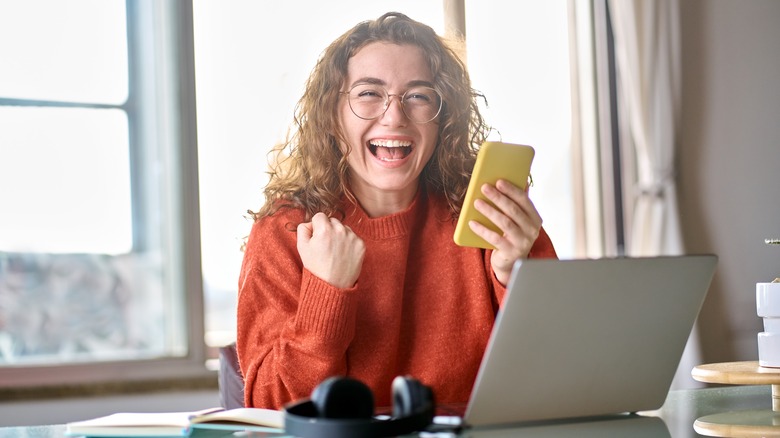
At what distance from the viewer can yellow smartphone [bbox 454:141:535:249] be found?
1340 mm

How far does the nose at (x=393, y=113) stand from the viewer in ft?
5.88

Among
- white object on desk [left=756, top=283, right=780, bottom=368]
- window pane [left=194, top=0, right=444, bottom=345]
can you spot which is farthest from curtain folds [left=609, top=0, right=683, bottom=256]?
white object on desk [left=756, top=283, right=780, bottom=368]

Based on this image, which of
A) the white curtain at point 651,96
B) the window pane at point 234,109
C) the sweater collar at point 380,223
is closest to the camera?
the sweater collar at point 380,223

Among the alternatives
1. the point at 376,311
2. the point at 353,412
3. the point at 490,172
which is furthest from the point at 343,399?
the point at 376,311

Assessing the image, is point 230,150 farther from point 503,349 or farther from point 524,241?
point 503,349

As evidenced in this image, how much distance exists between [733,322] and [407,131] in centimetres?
230

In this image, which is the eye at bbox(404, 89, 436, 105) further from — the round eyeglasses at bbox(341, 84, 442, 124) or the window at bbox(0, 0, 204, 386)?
the window at bbox(0, 0, 204, 386)

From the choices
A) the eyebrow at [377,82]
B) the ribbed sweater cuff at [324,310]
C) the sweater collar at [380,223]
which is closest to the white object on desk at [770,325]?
the ribbed sweater cuff at [324,310]

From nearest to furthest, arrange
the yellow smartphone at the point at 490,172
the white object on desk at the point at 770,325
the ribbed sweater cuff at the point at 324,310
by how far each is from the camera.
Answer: the white object on desk at the point at 770,325
the yellow smartphone at the point at 490,172
the ribbed sweater cuff at the point at 324,310

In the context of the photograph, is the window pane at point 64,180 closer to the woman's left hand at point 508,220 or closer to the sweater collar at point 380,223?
the sweater collar at point 380,223

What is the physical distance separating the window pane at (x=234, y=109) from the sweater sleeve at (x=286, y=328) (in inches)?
62.8

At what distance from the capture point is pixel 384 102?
1.81 meters

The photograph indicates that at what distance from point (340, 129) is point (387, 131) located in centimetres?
13

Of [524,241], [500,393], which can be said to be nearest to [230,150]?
[524,241]
